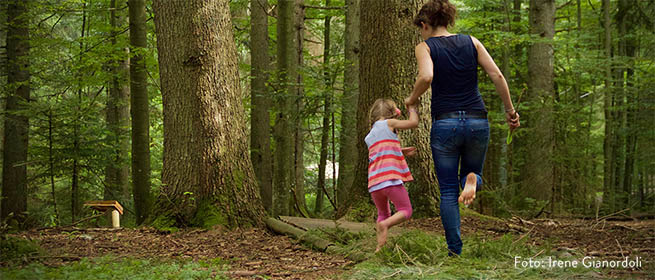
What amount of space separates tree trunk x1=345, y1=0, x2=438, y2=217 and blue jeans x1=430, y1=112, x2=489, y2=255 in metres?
2.57

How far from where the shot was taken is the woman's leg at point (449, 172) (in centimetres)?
410

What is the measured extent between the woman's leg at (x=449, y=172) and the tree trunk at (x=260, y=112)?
856cm

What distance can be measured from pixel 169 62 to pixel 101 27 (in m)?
7.89

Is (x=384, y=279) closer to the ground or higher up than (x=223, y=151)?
closer to the ground

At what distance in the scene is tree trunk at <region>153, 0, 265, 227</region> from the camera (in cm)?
624

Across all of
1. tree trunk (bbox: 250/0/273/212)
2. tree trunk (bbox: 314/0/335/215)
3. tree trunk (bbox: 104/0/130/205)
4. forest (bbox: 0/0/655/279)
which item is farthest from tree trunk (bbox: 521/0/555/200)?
tree trunk (bbox: 104/0/130/205)

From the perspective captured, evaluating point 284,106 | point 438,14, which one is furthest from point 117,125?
point 438,14

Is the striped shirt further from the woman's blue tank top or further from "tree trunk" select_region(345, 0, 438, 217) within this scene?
"tree trunk" select_region(345, 0, 438, 217)

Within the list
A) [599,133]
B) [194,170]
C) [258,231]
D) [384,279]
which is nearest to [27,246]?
[194,170]

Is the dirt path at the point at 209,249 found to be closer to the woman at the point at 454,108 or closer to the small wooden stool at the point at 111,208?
the woman at the point at 454,108

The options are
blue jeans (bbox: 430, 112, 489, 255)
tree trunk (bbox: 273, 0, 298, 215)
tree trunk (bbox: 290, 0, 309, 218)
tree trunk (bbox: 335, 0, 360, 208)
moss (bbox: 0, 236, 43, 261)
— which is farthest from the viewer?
tree trunk (bbox: 290, 0, 309, 218)

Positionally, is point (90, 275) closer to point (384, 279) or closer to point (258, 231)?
point (384, 279)

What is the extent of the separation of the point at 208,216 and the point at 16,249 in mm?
2171

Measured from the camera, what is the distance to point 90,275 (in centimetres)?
364
